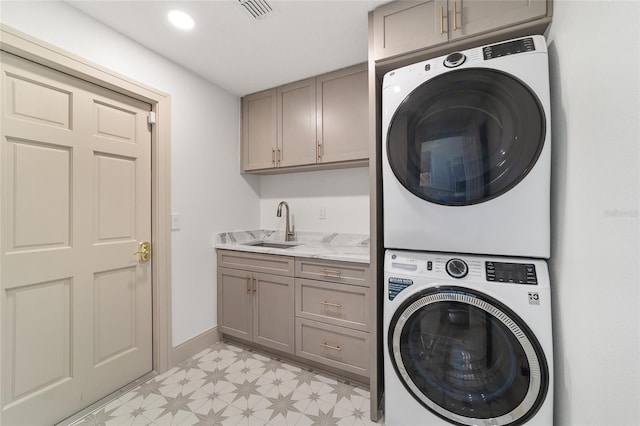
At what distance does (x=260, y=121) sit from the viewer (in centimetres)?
242

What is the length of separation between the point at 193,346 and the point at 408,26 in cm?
265

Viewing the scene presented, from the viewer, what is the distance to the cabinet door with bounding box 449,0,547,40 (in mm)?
1082

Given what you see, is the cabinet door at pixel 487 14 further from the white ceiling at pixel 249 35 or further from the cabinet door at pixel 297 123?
the cabinet door at pixel 297 123

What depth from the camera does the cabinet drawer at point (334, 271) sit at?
1.61 meters

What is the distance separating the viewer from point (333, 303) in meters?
1.72

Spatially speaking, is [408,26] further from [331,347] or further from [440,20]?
[331,347]

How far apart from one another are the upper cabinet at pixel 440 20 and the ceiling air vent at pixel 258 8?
602 mm

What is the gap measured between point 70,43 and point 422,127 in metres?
1.96

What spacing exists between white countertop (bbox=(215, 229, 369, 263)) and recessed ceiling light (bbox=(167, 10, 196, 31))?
156 centimetres

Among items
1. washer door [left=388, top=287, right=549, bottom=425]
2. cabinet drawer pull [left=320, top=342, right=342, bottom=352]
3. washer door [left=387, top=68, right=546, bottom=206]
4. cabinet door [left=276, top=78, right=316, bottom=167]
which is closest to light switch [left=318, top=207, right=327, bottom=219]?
cabinet door [left=276, top=78, right=316, bottom=167]

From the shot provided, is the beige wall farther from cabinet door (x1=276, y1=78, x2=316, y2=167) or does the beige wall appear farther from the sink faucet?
the sink faucet

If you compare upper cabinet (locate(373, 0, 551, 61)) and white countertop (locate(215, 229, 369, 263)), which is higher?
upper cabinet (locate(373, 0, 551, 61))

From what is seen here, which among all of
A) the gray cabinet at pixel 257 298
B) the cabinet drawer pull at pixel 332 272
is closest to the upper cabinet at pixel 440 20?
the cabinet drawer pull at pixel 332 272

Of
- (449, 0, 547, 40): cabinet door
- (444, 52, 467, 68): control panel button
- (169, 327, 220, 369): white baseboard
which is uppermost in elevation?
(449, 0, 547, 40): cabinet door
